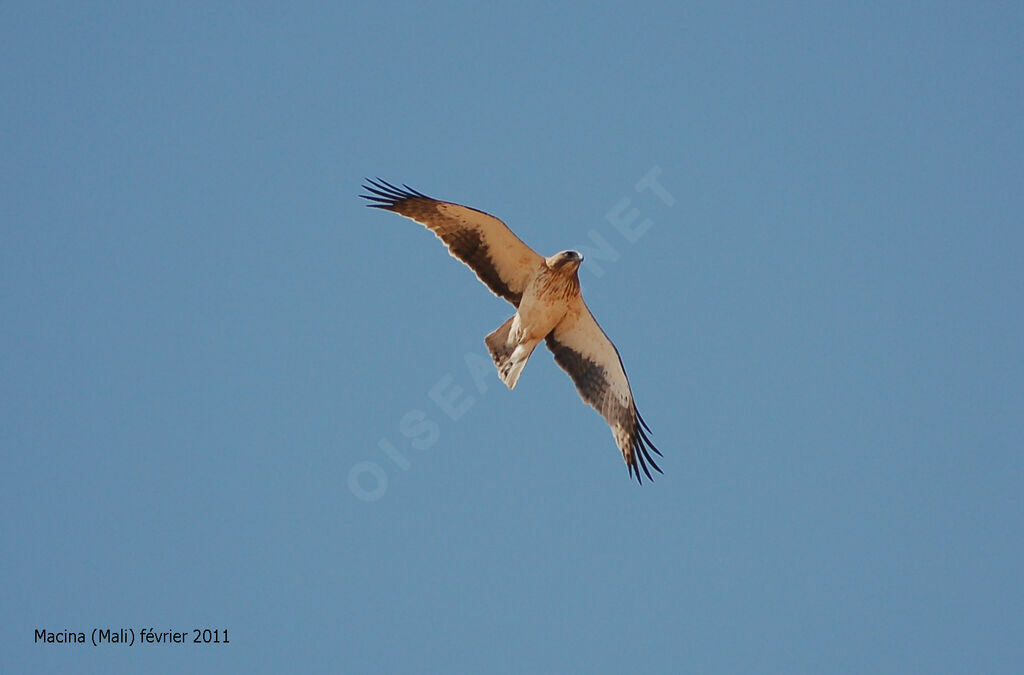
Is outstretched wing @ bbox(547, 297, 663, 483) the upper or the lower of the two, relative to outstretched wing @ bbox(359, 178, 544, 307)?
lower

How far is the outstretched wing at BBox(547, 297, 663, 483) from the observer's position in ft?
50.3

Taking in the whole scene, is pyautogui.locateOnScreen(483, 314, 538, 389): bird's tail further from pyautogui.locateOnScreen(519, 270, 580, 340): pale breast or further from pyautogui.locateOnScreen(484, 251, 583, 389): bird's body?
pyautogui.locateOnScreen(519, 270, 580, 340): pale breast

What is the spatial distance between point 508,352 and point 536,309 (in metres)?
0.60

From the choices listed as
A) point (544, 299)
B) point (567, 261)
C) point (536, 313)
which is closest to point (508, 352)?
point (536, 313)

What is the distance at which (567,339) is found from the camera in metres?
15.5

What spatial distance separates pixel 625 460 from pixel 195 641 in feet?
17.4

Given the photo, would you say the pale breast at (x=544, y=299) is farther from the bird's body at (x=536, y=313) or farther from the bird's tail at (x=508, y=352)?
the bird's tail at (x=508, y=352)

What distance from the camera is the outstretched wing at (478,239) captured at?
14.6m

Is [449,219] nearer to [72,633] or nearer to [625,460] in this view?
[625,460]

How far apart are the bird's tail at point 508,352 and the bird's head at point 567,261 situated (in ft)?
2.69

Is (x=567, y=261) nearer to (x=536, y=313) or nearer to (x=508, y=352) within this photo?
(x=536, y=313)

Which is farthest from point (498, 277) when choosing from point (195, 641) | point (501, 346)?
point (195, 641)

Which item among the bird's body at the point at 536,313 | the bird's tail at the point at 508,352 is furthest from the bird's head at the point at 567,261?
the bird's tail at the point at 508,352

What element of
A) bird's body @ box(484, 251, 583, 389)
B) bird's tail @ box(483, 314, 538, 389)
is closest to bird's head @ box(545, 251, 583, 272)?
bird's body @ box(484, 251, 583, 389)
